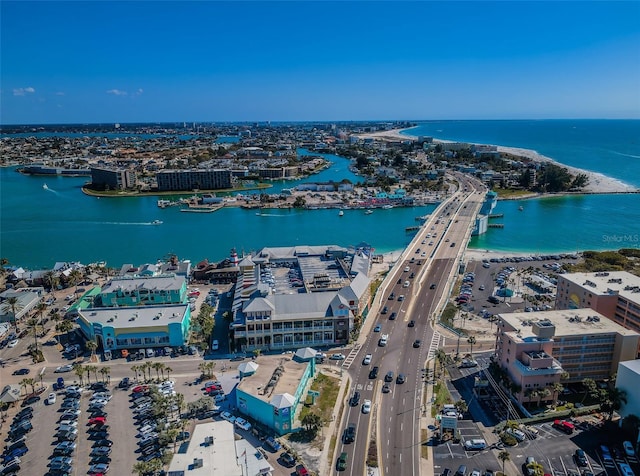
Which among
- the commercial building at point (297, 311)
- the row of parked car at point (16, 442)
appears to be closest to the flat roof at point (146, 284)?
the commercial building at point (297, 311)

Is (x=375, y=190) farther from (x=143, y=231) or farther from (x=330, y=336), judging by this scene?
(x=330, y=336)

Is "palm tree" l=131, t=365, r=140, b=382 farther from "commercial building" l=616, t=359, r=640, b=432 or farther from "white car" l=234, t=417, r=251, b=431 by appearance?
"commercial building" l=616, t=359, r=640, b=432

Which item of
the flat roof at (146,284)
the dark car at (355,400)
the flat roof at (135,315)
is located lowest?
the dark car at (355,400)

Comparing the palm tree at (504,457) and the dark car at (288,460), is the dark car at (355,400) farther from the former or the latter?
the palm tree at (504,457)

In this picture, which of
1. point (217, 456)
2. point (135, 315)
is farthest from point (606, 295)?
point (135, 315)

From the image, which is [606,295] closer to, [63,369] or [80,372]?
[80,372]

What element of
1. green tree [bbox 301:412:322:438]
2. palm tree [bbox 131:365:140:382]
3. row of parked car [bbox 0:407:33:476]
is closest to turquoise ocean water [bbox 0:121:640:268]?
palm tree [bbox 131:365:140:382]

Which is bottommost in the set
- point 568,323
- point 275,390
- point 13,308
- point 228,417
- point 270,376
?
point 228,417
